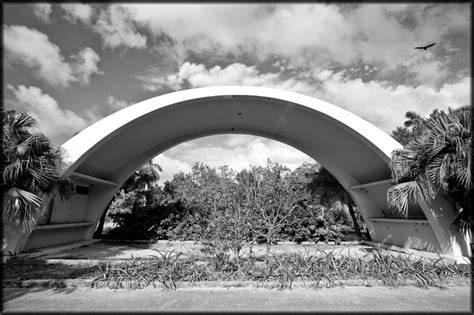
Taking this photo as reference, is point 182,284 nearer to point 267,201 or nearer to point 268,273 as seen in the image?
point 268,273

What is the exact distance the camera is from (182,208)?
52.7ft

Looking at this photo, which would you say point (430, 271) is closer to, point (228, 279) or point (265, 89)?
point (228, 279)

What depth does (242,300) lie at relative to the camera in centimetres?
526

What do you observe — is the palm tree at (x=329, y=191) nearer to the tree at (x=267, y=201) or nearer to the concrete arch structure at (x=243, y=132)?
the concrete arch structure at (x=243, y=132)

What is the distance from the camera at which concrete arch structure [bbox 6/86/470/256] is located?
9.91 m

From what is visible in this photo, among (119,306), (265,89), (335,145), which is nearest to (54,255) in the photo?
(119,306)

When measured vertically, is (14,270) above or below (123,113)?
below

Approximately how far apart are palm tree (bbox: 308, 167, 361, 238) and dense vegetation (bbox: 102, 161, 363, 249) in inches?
2.3

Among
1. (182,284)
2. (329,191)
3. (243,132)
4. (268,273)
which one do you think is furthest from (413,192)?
(243,132)

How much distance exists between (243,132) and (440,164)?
9.82 metres

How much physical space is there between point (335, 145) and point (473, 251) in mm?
6478

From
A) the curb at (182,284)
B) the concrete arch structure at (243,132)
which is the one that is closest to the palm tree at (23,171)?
the concrete arch structure at (243,132)

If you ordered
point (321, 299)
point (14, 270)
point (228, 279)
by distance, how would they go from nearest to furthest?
point (321, 299) < point (228, 279) < point (14, 270)

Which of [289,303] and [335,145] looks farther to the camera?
[335,145]
